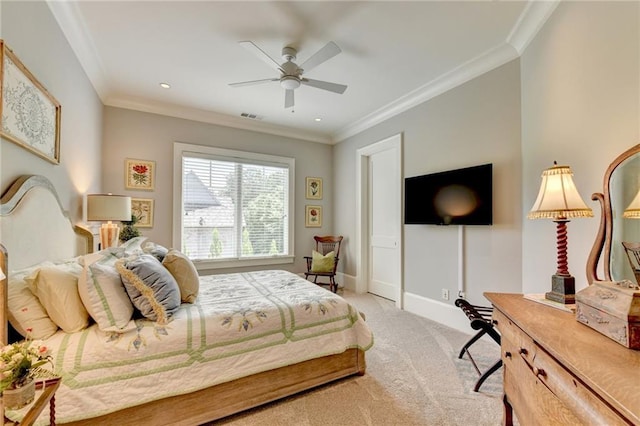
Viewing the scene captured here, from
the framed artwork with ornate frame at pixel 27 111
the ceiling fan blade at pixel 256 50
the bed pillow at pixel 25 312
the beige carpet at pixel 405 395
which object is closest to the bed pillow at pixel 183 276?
the bed pillow at pixel 25 312

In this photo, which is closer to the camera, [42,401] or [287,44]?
[42,401]

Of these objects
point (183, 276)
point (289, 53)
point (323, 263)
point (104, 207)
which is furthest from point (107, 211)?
point (323, 263)

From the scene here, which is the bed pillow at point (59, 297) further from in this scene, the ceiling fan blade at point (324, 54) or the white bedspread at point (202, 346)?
the ceiling fan blade at point (324, 54)

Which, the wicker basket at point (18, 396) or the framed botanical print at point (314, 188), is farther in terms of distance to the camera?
the framed botanical print at point (314, 188)

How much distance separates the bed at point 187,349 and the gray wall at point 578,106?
5.13ft

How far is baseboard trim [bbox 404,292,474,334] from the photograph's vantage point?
9.61 ft

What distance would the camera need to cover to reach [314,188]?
5074 mm

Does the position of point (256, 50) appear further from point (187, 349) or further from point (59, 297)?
point (187, 349)

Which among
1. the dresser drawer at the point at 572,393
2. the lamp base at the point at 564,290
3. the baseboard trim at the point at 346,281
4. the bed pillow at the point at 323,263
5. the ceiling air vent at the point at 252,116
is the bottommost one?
the baseboard trim at the point at 346,281

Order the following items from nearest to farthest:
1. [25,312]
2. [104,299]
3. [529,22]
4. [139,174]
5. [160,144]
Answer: [25,312]
[104,299]
[529,22]
[139,174]
[160,144]

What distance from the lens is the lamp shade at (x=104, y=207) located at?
2.68 m

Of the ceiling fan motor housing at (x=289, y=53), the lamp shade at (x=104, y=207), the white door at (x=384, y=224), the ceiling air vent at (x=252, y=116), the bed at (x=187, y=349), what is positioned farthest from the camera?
the ceiling air vent at (x=252, y=116)

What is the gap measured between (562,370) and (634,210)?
909 millimetres

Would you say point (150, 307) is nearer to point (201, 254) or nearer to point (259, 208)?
point (201, 254)
